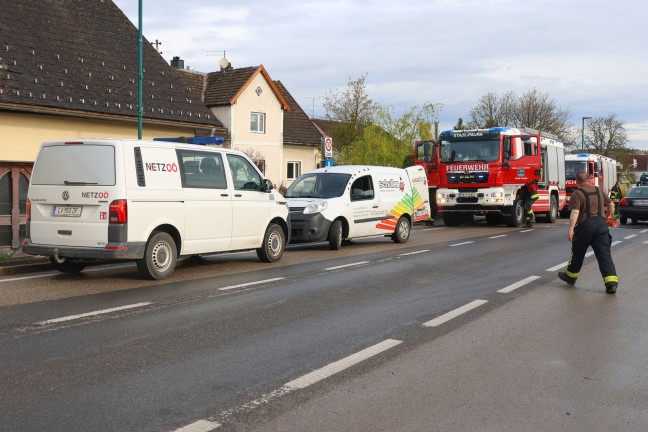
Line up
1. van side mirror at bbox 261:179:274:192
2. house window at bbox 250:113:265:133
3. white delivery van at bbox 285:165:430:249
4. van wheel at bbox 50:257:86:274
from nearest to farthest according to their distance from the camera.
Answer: van wheel at bbox 50:257:86:274 → van side mirror at bbox 261:179:274:192 → white delivery van at bbox 285:165:430:249 → house window at bbox 250:113:265:133

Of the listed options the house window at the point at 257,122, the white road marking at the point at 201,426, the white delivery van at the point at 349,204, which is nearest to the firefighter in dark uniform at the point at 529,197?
the white delivery van at the point at 349,204

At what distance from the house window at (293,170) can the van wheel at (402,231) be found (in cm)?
2495

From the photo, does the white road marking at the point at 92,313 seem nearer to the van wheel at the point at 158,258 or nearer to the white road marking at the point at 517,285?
the van wheel at the point at 158,258

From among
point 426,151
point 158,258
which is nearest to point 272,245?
point 158,258

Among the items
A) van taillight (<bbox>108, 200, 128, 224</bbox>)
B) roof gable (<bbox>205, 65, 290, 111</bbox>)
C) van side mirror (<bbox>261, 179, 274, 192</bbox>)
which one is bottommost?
van taillight (<bbox>108, 200, 128, 224</bbox>)

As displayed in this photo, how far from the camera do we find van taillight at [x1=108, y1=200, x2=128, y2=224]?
31.8 ft

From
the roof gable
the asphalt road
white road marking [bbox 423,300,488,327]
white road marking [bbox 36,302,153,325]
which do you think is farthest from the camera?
the roof gable

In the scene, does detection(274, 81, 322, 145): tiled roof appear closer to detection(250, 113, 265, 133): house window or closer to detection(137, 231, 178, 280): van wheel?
detection(250, 113, 265, 133): house window

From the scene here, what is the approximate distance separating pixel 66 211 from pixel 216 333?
4258mm

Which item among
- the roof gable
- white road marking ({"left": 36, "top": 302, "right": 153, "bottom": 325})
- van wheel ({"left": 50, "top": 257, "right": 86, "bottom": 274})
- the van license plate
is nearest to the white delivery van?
van wheel ({"left": 50, "top": 257, "right": 86, "bottom": 274})

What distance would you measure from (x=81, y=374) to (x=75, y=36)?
21.3m

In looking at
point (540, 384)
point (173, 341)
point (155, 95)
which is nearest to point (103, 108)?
point (155, 95)

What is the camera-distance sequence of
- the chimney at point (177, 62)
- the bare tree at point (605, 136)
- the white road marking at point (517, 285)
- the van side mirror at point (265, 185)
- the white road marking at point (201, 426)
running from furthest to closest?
the bare tree at point (605, 136) → the chimney at point (177, 62) → the van side mirror at point (265, 185) → the white road marking at point (517, 285) → the white road marking at point (201, 426)

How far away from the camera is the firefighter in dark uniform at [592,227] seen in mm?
9680
